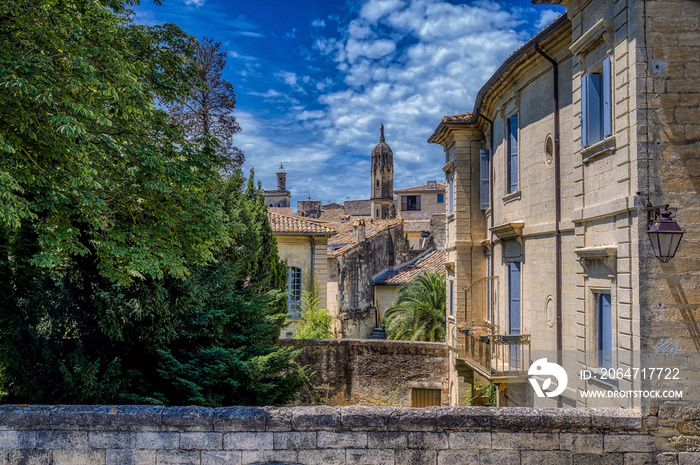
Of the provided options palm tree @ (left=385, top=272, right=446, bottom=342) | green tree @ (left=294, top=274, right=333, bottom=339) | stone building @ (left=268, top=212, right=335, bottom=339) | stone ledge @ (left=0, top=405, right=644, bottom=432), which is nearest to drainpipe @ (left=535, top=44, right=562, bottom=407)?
stone ledge @ (left=0, top=405, right=644, bottom=432)

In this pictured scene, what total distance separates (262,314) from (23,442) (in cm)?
829

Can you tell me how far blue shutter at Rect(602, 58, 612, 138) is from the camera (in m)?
7.51

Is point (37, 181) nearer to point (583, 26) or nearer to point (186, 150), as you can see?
point (186, 150)

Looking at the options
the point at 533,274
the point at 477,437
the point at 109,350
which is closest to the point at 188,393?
the point at 109,350

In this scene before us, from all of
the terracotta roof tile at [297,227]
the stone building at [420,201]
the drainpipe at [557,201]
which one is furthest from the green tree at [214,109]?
the stone building at [420,201]

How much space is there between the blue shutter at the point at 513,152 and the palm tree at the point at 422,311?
9895mm

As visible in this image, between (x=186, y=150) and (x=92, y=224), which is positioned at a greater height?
(x=186, y=150)

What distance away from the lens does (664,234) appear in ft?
20.2

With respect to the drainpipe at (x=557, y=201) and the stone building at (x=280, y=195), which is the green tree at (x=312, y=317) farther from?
the stone building at (x=280, y=195)

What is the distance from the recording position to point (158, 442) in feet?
20.9

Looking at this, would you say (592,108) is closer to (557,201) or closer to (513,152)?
(557,201)

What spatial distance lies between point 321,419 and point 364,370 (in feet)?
43.1

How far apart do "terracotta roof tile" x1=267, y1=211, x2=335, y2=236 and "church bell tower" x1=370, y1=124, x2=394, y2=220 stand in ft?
144

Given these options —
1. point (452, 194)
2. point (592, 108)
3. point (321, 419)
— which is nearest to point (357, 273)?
point (452, 194)
